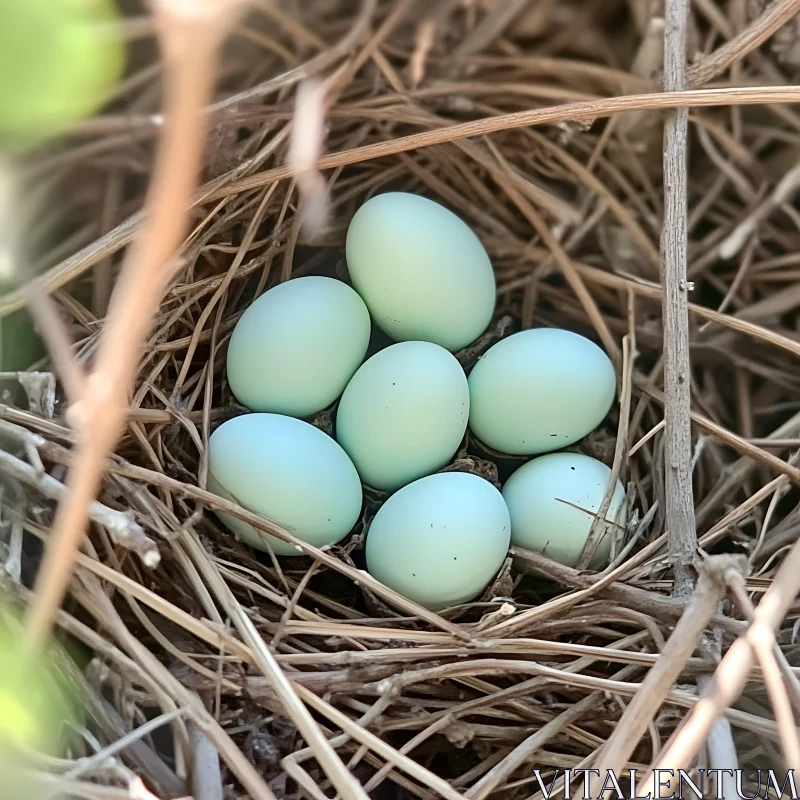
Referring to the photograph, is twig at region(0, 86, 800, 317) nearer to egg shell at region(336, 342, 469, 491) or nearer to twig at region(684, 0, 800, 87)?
twig at region(684, 0, 800, 87)

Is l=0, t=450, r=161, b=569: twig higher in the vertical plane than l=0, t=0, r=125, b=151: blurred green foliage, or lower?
lower

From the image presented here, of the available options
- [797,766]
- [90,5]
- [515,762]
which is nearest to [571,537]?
[515,762]

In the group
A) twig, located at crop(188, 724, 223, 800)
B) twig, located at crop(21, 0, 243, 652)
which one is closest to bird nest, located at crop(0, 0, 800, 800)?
twig, located at crop(188, 724, 223, 800)

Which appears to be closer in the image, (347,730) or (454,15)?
(347,730)

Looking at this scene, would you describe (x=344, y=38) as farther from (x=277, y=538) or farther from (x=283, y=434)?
(x=277, y=538)

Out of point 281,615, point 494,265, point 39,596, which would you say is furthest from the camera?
point 494,265

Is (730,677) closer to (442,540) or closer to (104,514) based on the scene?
(442,540)

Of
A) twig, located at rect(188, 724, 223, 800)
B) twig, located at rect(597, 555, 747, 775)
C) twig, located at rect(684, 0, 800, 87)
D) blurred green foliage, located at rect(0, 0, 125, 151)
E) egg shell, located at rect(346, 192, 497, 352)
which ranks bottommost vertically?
twig, located at rect(188, 724, 223, 800)
